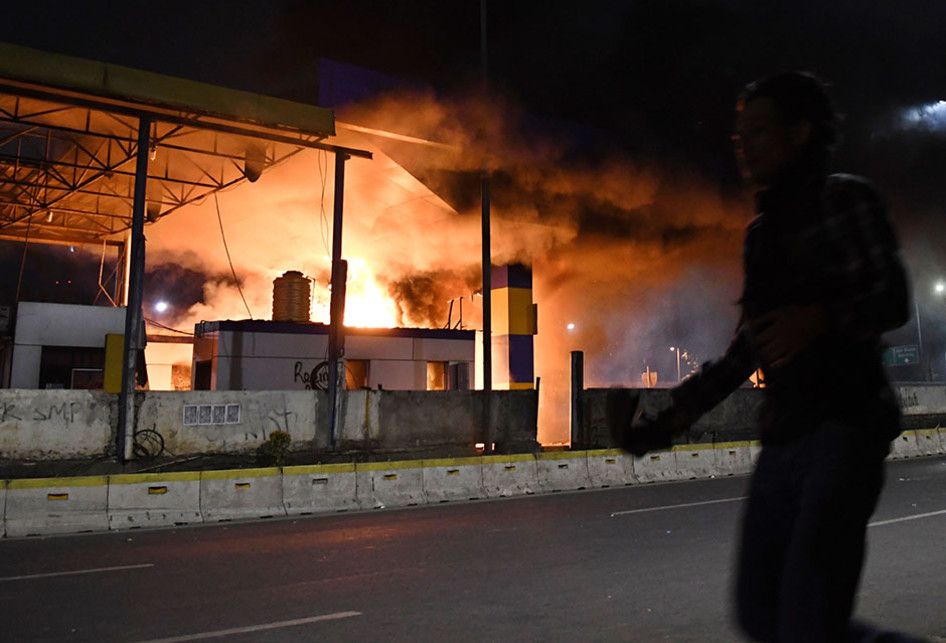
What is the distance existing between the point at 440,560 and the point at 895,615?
334 centimetres

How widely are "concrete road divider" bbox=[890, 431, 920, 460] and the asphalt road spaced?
8.64 metres

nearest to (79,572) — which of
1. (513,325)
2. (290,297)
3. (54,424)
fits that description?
(54,424)

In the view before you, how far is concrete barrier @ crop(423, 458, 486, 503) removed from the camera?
35.9 feet

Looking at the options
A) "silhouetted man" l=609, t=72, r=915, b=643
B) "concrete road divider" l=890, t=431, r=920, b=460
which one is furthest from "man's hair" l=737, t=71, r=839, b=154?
"concrete road divider" l=890, t=431, r=920, b=460

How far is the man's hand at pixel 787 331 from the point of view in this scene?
4.82ft

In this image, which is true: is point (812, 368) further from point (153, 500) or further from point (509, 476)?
point (509, 476)

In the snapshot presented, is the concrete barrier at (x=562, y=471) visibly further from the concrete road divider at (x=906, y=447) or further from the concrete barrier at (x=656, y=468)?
the concrete road divider at (x=906, y=447)

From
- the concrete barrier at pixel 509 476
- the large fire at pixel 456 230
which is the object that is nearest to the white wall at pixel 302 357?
the large fire at pixel 456 230

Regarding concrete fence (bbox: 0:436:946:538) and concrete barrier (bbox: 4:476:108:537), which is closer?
concrete barrier (bbox: 4:476:108:537)

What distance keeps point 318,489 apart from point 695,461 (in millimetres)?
7269

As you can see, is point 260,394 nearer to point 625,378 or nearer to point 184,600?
point 184,600

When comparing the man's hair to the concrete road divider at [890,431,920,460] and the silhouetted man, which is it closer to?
the silhouetted man

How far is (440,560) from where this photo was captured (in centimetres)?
618

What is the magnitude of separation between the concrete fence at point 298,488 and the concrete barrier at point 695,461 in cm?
2
